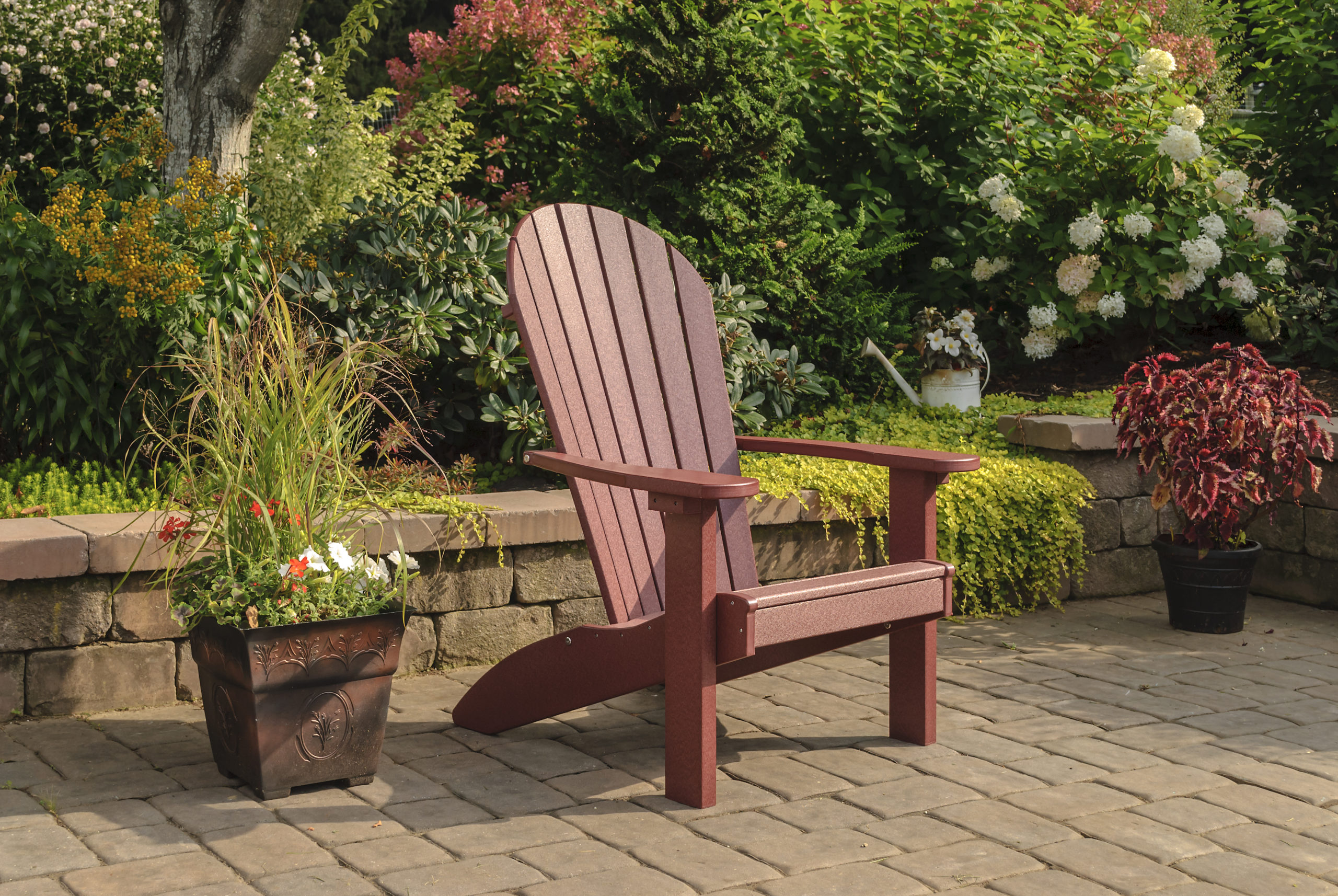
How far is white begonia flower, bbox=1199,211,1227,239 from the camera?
16.8ft

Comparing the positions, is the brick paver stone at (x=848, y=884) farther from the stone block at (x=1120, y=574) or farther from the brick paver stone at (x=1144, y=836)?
the stone block at (x=1120, y=574)

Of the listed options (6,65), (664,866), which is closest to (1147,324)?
(664,866)

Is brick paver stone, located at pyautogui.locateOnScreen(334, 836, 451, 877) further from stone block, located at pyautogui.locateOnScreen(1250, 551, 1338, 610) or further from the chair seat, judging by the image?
stone block, located at pyautogui.locateOnScreen(1250, 551, 1338, 610)

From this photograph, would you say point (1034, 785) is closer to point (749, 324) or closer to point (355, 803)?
point (355, 803)

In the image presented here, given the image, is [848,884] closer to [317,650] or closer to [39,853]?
[317,650]

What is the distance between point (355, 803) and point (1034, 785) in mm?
1433

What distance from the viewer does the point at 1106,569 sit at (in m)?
4.62

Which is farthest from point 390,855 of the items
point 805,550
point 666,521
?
point 805,550

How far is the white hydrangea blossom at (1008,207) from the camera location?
5281 mm

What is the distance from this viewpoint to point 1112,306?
5.16 metres

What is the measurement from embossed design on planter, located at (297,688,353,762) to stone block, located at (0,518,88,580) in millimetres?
827

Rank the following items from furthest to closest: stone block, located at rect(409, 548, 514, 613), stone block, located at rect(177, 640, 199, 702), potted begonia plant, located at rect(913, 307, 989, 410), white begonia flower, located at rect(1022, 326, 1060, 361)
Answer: white begonia flower, located at rect(1022, 326, 1060, 361) → potted begonia plant, located at rect(913, 307, 989, 410) → stone block, located at rect(409, 548, 514, 613) → stone block, located at rect(177, 640, 199, 702)

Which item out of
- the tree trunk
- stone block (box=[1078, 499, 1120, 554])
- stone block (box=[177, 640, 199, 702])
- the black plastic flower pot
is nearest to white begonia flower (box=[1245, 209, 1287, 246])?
stone block (box=[1078, 499, 1120, 554])

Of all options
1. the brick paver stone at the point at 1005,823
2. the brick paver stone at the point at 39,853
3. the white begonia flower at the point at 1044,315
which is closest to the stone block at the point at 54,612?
the brick paver stone at the point at 39,853
